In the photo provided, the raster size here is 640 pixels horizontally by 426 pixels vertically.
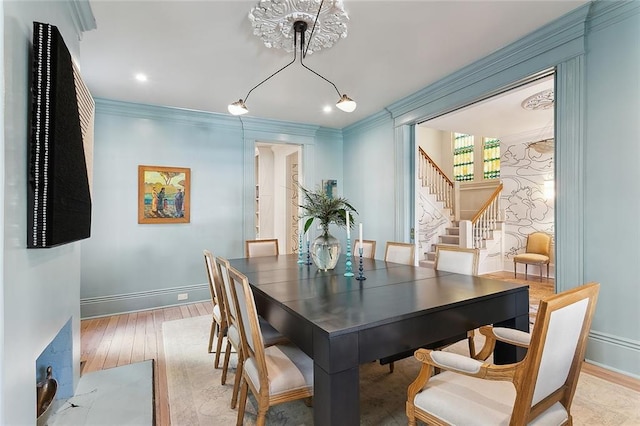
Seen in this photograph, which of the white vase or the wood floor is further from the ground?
the white vase

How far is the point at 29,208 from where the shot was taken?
1289mm

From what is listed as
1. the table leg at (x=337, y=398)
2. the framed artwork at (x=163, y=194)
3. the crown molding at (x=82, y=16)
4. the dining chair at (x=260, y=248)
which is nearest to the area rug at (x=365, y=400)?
the table leg at (x=337, y=398)

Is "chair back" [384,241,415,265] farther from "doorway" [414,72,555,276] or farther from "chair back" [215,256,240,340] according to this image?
"doorway" [414,72,555,276]

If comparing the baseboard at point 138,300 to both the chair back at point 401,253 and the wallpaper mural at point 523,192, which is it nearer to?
the chair back at point 401,253

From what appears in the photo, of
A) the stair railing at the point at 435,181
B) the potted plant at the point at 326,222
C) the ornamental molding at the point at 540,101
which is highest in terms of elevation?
the ornamental molding at the point at 540,101

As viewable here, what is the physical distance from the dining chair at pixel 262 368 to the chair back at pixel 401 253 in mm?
1684

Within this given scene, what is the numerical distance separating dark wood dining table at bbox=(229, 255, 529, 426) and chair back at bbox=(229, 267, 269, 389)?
0.47ft

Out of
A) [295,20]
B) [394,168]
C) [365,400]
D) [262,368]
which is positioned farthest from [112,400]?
[394,168]

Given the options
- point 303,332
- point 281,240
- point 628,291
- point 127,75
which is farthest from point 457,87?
point 281,240

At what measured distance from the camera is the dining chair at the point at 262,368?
4.70 feet

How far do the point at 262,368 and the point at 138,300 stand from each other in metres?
3.33

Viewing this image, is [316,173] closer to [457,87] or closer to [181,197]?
[181,197]

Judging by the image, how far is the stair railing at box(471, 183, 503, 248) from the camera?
6258 mm

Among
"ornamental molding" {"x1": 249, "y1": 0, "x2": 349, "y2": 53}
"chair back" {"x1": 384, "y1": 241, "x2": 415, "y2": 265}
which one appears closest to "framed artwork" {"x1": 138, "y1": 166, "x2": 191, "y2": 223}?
"ornamental molding" {"x1": 249, "y1": 0, "x2": 349, "y2": 53}
